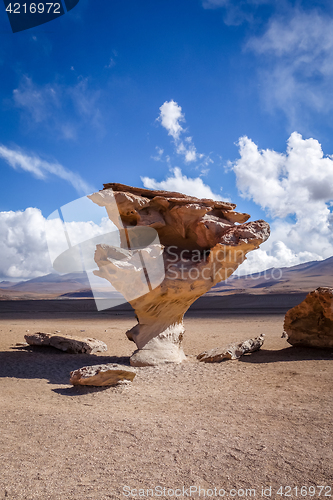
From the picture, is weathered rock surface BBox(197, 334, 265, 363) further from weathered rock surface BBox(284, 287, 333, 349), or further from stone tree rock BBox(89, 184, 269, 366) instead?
weathered rock surface BBox(284, 287, 333, 349)

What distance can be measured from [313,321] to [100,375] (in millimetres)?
5947

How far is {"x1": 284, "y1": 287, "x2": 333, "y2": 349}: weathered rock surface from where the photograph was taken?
24.8 feet

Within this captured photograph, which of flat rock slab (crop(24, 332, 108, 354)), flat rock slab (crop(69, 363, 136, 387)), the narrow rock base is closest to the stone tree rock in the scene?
the narrow rock base

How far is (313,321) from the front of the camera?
8086 mm

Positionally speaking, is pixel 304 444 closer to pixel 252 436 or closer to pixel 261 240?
pixel 252 436

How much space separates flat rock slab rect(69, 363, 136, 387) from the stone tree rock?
1.70 metres

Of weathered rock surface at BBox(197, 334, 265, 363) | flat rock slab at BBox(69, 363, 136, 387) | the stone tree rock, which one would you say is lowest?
weathered rock surface at BBox(197, 334, 265, 363)

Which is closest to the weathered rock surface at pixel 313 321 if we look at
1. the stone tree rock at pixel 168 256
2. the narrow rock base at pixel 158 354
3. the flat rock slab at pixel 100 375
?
the stone tree rock at pixel 168 256

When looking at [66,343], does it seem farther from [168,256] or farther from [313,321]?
[313,321]

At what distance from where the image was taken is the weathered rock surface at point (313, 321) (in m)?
7.55

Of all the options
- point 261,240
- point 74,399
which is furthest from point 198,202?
point 74,399

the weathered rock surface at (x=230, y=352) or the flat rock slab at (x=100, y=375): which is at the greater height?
the flat rock slab at (x=100, y=375)

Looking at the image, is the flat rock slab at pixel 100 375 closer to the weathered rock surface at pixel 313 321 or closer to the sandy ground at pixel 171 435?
the sandy ground at pixel 171 435

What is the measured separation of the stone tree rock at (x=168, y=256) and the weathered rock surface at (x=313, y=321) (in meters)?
2.20
